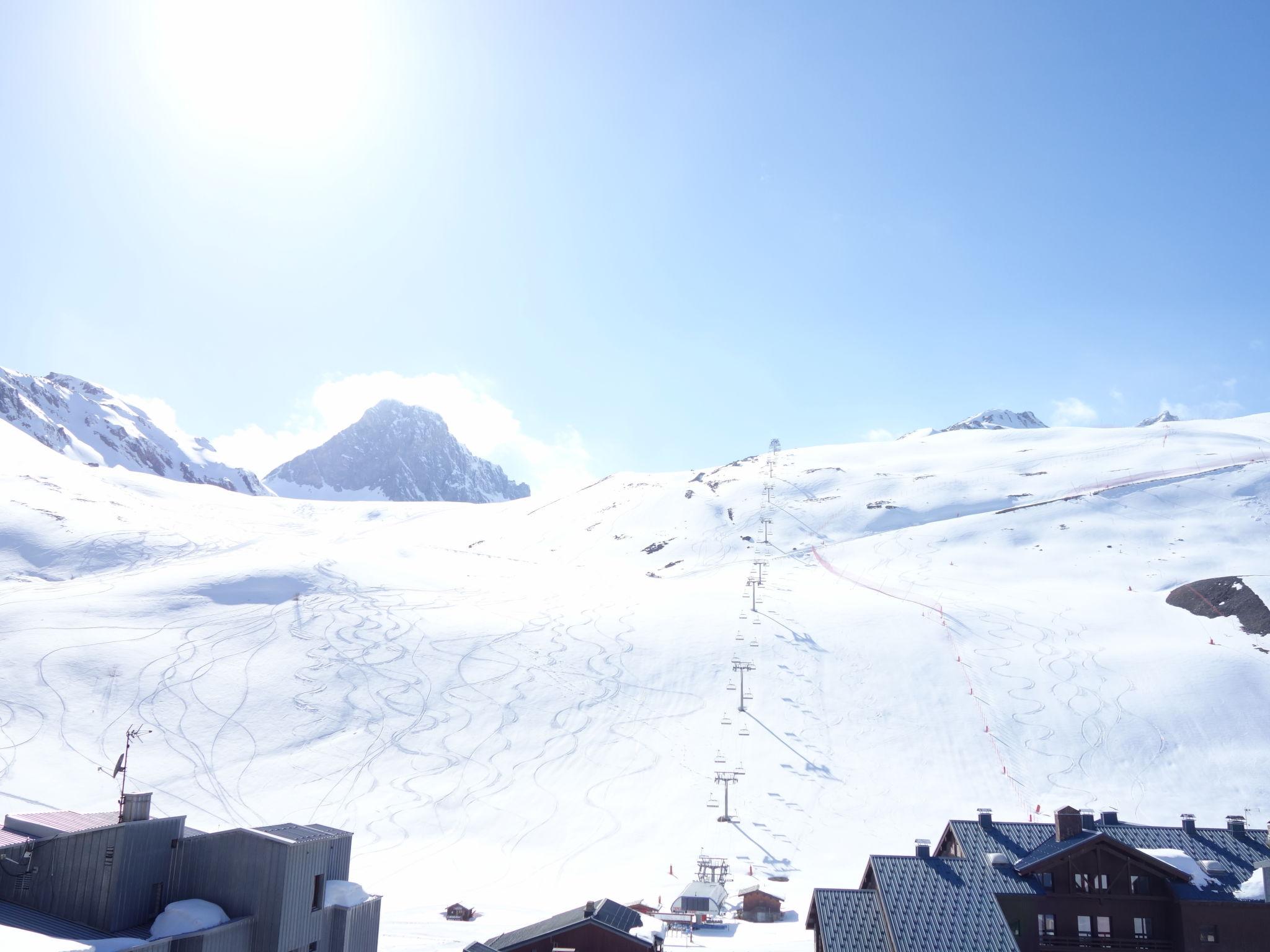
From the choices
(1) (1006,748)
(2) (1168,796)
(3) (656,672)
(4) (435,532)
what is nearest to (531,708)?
(3) (656,672)

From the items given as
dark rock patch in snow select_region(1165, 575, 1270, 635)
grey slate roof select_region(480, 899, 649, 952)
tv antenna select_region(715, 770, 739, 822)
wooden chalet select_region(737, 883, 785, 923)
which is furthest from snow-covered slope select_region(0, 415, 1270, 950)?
grey slate roof select_region(480, 899, 649, 952)

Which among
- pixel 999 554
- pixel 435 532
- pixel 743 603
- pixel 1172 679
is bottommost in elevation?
pixel 1172 679

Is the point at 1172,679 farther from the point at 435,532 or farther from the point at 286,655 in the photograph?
the point at 435,532

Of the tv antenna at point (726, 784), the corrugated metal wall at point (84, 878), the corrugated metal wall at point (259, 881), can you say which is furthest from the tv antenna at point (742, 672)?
the corrugated metal wall at point (84, 878)

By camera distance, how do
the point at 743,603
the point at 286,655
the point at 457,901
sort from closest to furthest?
the point at 457,901
the point at 286,655
the point at 743,603

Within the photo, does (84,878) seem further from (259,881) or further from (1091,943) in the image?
(1091,943)

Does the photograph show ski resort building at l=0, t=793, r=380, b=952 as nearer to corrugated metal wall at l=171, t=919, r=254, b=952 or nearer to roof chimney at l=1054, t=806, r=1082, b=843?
corrugated metal wall at l=171, t=919, r=254, b=952
